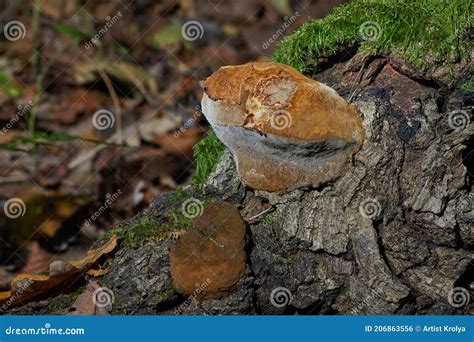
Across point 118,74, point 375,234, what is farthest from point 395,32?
point 118,74

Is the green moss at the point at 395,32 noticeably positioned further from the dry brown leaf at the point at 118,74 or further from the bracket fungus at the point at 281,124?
the dry brown leaf at the point at 118,74

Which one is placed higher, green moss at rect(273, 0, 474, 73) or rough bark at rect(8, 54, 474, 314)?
green moss at rect(273, 0, 474, 73)

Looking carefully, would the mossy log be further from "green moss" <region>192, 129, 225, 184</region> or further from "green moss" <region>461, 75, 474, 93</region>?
"green moss" <region>192, 129, 225, 184</region>

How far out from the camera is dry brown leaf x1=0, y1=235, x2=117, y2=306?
9.29 feet

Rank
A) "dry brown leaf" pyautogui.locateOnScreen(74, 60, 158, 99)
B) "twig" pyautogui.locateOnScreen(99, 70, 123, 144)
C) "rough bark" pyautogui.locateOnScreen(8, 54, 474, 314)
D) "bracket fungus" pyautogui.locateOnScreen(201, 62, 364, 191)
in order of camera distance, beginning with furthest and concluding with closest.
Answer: "dry brown leaf" pyautogui.locateOnScreen(74, 60, 158, 99)
"twig" pyautogui.locateOnScreen(99, 70, 123, 144)
"rough bark" pyautogui.locateOnScreen(8, 54, 474, 314)
"bracket fungus" pyautogui.locateOnScreen(201, 62, 364, 191)

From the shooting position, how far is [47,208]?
5.33 metres

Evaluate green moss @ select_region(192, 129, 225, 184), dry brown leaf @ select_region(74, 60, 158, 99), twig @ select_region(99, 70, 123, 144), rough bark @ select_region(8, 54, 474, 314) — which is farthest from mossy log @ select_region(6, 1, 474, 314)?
dry brown leaf @ select_region(74, 60, 158, 99)

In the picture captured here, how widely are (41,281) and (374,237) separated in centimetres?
155

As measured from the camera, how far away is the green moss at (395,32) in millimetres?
2990

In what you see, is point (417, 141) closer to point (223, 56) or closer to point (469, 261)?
point (469, 261)

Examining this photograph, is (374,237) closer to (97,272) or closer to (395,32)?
(395,32)

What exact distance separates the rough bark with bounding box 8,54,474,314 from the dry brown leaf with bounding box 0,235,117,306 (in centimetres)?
6

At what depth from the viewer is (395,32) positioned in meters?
3.06

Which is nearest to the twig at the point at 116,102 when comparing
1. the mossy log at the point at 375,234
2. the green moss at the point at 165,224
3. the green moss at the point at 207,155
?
the green moss at the point at 207,155
